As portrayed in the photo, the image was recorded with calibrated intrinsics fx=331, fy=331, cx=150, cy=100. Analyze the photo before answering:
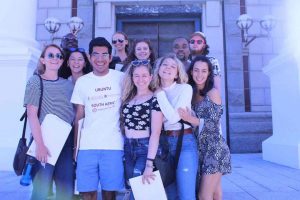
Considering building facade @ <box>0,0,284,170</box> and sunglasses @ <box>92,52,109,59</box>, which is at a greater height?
building facade @ <box>0,0,284,170</box>

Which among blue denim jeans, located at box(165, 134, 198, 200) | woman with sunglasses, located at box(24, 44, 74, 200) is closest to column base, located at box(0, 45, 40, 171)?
woman with sunglasses, located at box(24, 44, 74, 200)

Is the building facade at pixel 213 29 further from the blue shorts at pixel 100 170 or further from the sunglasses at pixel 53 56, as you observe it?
the blue shorts at pixel 100 170

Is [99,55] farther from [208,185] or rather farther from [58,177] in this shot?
[208,185]

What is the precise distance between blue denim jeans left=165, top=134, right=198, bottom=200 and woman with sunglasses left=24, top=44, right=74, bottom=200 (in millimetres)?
1093

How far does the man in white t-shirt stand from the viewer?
3.21 m

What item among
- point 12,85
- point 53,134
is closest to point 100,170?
point 53,134

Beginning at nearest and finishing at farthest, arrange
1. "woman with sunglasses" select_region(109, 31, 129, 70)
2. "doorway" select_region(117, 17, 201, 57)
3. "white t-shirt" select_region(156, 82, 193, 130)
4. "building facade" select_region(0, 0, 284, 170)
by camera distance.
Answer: "white t-shirt" select_region(156, 82, 193, 130) < "woman with sunglasses" select_region(109, 31, 129, 70) < "building facade" select_region(0, 0, 284, 170) < "doorway" select_region(117, 17, 201, 57)

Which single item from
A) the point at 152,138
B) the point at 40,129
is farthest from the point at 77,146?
the point at 152,138

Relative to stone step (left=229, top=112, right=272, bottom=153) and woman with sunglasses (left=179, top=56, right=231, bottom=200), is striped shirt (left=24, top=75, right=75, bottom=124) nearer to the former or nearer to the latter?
woman with sunglasses (left=179, top=56, right=231, bottom=200)

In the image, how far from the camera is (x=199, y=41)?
12.7 feet

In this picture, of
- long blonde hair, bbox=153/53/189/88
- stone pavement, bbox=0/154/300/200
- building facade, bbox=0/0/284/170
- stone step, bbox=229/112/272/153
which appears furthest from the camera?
building facade, bbox=0/0/284/170

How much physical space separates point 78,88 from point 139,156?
94 cm

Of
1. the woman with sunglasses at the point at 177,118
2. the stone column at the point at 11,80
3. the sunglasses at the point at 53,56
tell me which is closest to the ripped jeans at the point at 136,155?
the woman with sunglasses at the point at 177,118

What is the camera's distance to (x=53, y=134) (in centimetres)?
334
